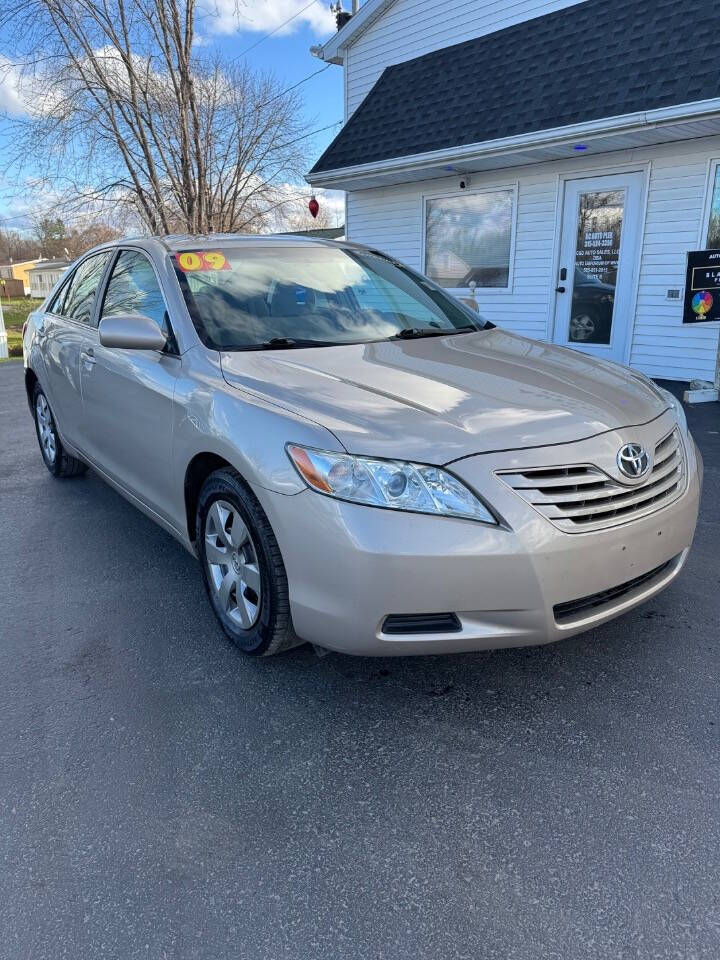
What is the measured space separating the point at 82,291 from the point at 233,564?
8.71 feet

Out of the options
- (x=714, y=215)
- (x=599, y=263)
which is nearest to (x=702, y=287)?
(x=714, y=215)

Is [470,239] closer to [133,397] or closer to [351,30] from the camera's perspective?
[351,30]

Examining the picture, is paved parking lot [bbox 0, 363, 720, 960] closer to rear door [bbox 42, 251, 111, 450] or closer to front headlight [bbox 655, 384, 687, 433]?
front headlight [bbox 655, 384, 687, 433]

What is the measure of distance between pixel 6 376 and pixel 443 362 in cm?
1080

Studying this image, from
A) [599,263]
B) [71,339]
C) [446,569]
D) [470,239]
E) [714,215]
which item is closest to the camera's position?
[446,569]

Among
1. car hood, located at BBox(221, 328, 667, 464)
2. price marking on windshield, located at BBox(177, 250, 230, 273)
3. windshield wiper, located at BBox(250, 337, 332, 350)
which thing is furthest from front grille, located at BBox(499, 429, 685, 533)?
price marking on windshield, located at BBox(177, 250, 230, 273)

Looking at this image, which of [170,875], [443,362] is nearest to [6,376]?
[443,362]

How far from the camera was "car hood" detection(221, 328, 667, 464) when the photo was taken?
7.24ft

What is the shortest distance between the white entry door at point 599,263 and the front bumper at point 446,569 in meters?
6.88

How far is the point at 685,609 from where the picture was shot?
309cm

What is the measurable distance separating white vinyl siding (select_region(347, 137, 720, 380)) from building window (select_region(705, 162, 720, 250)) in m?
0.06

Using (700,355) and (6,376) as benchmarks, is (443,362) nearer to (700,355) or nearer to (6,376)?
(700,355)

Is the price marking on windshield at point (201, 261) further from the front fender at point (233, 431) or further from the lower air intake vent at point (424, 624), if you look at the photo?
the lower air intake vent at point (424, 624)

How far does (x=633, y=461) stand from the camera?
2344mm
